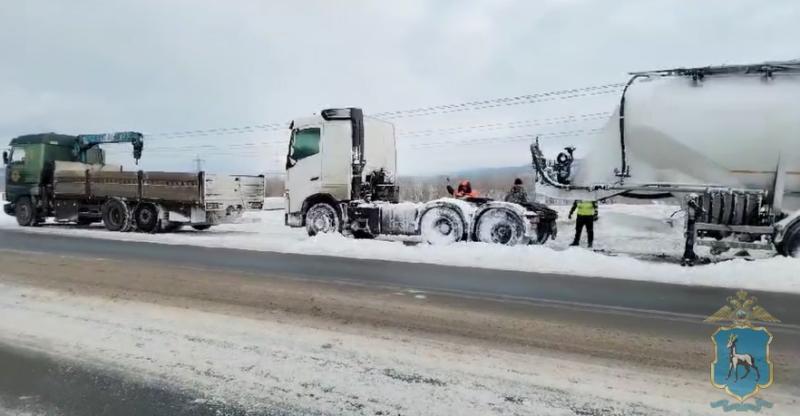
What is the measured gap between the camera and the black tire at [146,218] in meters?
17.2

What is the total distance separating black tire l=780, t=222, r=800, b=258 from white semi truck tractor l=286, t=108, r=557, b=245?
16.0 feet

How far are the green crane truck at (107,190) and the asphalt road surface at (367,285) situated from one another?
3.62 m

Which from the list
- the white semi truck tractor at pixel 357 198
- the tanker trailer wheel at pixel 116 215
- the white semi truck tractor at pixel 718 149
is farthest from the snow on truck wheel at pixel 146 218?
the white semi truck tractor at pixel 718 149

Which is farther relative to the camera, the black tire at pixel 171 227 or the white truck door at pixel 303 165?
the black tire at pixel 171 227

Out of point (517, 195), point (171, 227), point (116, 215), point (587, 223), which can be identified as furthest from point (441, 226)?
point (116, 215)

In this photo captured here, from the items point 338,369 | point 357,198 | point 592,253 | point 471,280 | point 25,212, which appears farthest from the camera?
point 25,212

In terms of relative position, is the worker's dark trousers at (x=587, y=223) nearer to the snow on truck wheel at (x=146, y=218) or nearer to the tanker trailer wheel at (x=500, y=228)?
the tanker trailer wheel at (x=500, y=228)

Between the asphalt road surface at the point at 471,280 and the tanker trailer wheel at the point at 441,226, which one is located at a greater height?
the tanker trailer wheel at the point at 441,226

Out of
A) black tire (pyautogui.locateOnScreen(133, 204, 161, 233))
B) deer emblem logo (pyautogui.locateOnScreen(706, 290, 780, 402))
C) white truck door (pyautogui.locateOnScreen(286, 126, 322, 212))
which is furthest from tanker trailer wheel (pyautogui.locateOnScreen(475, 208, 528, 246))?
black tire (pyautogui.locateOnScreen(133, 204, 161, 233))

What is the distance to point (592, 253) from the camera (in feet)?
36.1

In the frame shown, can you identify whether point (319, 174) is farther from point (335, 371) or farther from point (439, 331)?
point (335, 371)

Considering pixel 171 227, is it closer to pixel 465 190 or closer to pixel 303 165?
pixel 303 165

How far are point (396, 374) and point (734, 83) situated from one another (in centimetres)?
981

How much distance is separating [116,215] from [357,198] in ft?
29.8
